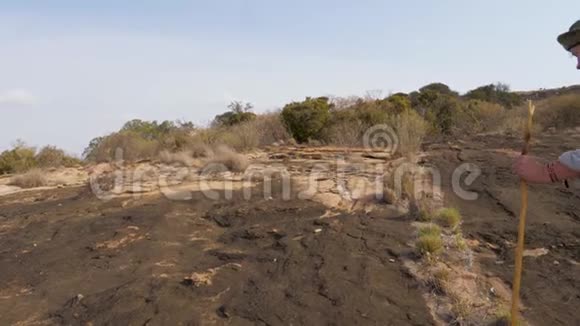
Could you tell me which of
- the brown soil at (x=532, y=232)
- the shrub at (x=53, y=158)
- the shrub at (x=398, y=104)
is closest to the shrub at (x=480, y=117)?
the shrub at (x=398, y=104)

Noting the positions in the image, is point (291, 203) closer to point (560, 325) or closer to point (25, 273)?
point (25, 273)

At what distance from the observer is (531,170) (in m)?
2.79

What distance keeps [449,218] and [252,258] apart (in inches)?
111

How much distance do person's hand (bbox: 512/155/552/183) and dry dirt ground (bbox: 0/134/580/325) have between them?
2.21 meters

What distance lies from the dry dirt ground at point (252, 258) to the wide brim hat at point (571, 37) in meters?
2.75

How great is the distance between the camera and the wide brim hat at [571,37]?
2559mm

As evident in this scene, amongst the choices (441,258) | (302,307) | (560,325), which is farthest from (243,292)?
(560,325)

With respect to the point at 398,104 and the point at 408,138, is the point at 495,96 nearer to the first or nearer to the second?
the point at 398,104

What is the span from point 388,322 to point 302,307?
740mm

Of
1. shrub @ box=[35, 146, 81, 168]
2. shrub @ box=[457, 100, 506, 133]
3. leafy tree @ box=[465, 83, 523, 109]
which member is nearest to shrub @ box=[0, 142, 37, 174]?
shrub @ box=[35, 146, 81, 168]

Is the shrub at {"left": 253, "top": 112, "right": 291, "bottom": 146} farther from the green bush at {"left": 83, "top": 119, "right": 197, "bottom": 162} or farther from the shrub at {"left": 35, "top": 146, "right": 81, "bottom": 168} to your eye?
the shrub at {"left": 35, "top": 146, "right": 81, "bottom": 168}

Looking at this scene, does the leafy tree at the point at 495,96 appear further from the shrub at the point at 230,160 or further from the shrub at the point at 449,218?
the shrub at the point at 449,218

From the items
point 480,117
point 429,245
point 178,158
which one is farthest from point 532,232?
point 480,117

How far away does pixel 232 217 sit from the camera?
8.02 meters
